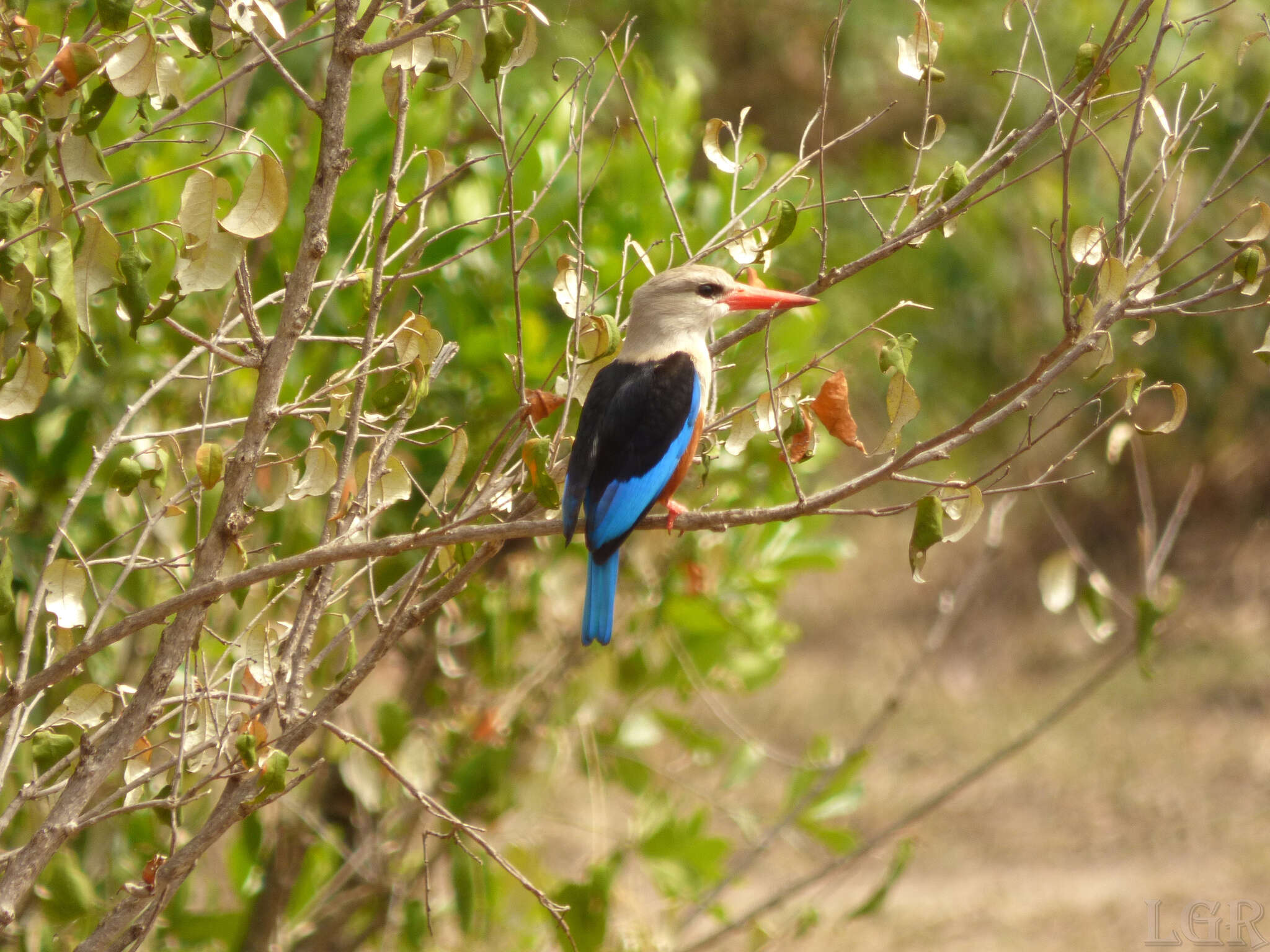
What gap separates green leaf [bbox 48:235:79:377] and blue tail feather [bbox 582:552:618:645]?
1.36 meters

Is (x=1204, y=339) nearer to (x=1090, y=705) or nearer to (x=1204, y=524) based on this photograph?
(x=1204, y=524)

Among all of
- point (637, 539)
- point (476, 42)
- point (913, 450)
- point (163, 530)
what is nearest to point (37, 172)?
point (913, 450)

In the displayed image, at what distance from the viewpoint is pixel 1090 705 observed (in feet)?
27.6

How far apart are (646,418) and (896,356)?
1.06 meters

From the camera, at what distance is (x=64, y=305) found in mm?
1659

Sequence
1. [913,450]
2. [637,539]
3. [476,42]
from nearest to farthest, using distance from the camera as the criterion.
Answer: [913,450] < [637,539] < [476,42]

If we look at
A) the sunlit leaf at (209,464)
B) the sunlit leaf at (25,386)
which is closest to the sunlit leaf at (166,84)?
the sunlit leaf at (25,386)

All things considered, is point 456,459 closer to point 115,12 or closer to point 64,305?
point 64,305

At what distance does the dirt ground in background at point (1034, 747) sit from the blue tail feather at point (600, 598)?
2.69 m

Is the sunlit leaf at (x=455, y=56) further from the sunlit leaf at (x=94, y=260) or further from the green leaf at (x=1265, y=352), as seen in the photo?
the green leaf at (x=1265, y=352)

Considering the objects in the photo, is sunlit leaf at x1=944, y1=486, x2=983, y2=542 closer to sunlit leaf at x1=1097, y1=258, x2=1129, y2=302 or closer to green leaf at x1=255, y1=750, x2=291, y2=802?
sunlit leaf at x1=1097, y1=258, x2=1129, y2=302

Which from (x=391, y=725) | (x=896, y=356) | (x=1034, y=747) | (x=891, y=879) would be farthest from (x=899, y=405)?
(x=1034, y=747)

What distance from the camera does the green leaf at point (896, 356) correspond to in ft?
6.65

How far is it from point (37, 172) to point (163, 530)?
1.73 meters
